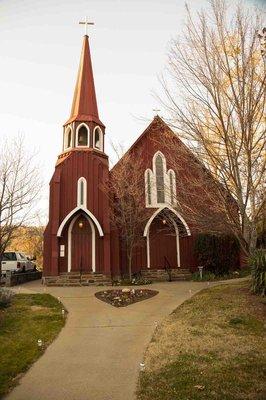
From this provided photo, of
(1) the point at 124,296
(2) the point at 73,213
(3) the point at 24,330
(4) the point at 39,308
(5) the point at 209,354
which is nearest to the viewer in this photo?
(5) the point at 209,354

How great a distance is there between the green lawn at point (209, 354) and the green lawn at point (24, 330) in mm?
2348

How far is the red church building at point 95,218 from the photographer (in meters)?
19.4

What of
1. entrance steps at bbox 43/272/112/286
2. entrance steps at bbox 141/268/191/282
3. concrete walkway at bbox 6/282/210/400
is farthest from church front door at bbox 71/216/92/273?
concrete walkway at bbox 6/282/210/400

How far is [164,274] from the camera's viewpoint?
20.7 m

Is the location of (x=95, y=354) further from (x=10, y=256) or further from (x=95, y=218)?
(x=10, y=256)

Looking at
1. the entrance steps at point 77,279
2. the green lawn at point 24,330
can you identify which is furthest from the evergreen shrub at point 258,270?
the entrance steps at point 77,279

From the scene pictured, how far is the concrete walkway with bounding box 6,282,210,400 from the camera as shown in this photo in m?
5.68

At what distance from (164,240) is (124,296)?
26.2 feet

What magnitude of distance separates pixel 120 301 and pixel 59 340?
4.54 meters

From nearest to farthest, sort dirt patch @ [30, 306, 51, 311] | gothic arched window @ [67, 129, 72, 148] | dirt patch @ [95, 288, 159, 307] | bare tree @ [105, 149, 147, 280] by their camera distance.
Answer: dirt patch @ [30, 306, 51, 311]
dirt patch @ [95, 288, 159, 307]
bare tree @ [105, 149, 147, 280]
gothic arched window @ [67, 129, 72, 148]

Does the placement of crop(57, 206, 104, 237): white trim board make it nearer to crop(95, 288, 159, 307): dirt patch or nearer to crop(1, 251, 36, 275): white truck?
crop(95, 288, 159, 307): dirt patch

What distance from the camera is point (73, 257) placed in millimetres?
19656

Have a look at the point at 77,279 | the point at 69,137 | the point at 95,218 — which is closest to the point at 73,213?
the point at 95,218

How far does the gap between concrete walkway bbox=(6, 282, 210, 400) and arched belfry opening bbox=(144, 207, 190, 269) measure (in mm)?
7880
